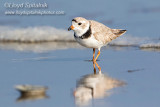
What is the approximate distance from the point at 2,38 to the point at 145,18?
169 inches

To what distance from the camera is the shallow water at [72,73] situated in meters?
5.33

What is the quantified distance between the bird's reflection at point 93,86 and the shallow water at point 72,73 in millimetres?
93

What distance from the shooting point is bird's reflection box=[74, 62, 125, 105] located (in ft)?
18.1

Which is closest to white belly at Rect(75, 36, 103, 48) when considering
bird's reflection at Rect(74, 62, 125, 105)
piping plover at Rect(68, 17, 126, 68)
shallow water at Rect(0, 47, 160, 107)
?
piping plover at Rect(68, 17, 126, 68)

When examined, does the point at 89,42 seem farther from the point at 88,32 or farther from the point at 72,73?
the point at 72,73

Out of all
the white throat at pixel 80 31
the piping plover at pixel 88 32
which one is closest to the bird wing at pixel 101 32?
the piping plover at pixel 88 32

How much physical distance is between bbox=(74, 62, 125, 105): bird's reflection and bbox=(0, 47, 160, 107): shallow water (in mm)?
93

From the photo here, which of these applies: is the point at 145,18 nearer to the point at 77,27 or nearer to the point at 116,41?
the point at 116,41

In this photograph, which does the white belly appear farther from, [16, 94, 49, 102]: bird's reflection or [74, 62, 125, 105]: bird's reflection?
[16, 94, 49, 102]: bird's reflection

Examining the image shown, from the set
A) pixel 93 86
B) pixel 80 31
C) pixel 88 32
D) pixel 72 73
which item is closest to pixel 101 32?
pixel 88 32

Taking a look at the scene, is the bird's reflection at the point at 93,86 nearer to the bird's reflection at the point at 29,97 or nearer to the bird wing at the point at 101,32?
the bird's reflection at the point at 29,97

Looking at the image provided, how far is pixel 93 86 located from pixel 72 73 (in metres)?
1.00

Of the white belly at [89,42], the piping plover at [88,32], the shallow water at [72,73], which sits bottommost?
the shallow water at [72,73]

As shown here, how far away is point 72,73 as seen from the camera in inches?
278
